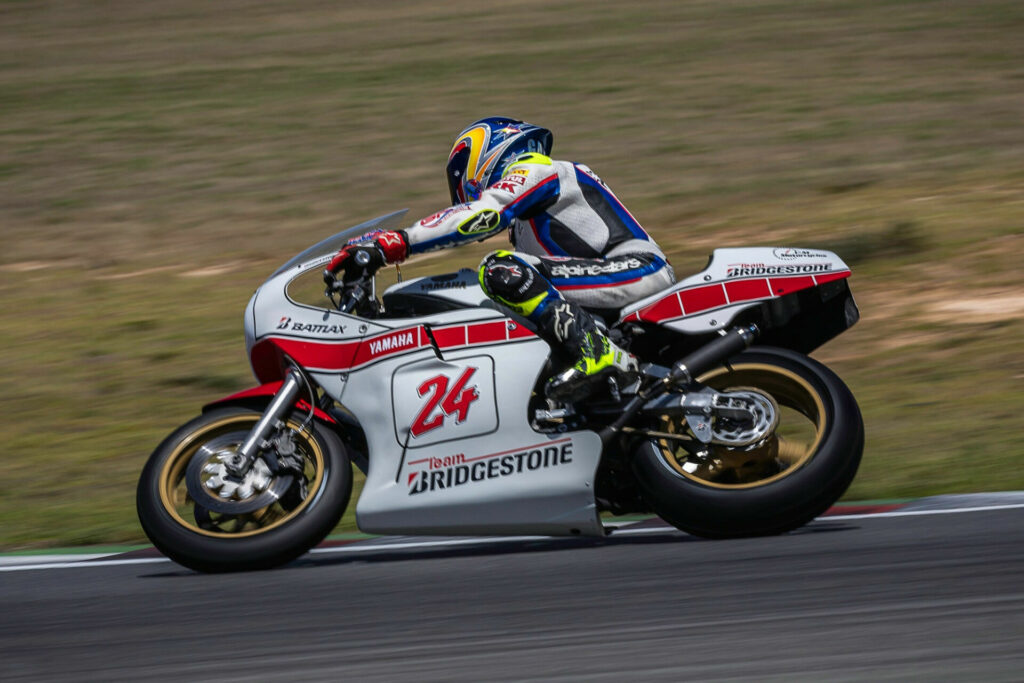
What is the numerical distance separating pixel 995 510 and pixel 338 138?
13493 mm

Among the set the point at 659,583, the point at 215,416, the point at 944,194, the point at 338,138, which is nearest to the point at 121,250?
the point at 338,138

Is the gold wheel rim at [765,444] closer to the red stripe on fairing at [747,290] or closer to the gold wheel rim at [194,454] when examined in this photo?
the red stripe on fairing at [747,290]

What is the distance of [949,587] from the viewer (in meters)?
4.51

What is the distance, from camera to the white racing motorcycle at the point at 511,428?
5293 mm

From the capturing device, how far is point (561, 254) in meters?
5.77

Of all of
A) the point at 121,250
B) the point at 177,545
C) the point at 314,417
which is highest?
the point at 314,417

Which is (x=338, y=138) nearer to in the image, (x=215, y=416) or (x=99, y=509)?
(x=99, y=509)

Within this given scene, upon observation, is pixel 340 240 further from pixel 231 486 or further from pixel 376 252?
pixel 231 486

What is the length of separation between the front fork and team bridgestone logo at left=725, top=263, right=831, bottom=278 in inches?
69.6

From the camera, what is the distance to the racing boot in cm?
531

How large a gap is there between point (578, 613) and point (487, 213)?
1.73 m

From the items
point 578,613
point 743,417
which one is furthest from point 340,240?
point 578,613

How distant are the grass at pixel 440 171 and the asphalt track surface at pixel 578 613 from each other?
1543 mm

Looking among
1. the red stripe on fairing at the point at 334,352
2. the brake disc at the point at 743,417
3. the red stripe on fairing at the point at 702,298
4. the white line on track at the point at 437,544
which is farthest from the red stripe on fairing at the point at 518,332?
the white line on track at the point at 437,544
